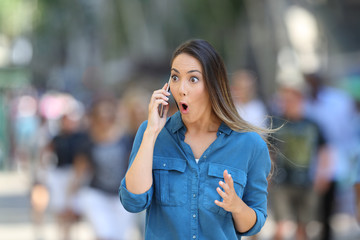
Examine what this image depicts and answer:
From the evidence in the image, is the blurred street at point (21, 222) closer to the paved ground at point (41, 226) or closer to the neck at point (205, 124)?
the paved ground at point (41, 226)

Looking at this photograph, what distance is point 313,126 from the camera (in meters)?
8.29

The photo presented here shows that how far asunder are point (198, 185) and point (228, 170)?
142 millimetres

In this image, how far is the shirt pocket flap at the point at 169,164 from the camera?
11.0ft

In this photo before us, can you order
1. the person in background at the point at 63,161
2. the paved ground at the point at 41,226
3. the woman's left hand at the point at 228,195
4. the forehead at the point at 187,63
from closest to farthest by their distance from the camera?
the woman's left hand at the point at 228,195, the forehead at the point at 187,63, the person in background at the point at 63,161, the paved ground at the point at 41,226

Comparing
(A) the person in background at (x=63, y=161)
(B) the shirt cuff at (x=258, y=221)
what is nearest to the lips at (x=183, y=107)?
(B) the shirt cuff at (x=258, y=221)

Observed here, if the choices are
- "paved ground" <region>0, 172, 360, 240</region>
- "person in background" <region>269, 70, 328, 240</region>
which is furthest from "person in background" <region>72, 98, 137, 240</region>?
"paved ground" <region>0, 172, 360, 240</region>

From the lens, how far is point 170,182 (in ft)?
11.0

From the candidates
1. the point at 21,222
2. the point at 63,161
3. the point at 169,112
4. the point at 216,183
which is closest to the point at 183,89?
the point at 216,183

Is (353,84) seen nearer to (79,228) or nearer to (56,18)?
(79,228)

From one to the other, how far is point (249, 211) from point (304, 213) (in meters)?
5.39

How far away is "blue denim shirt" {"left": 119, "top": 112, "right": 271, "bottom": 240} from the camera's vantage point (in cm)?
331

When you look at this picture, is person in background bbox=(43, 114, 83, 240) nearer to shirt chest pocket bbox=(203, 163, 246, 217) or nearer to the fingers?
shirt chest pocket bbox=(203, 163, 246, 217)

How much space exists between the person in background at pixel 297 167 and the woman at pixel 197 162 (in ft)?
15.2

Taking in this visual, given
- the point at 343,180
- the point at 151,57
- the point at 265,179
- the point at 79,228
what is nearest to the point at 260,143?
the point at 265,179
